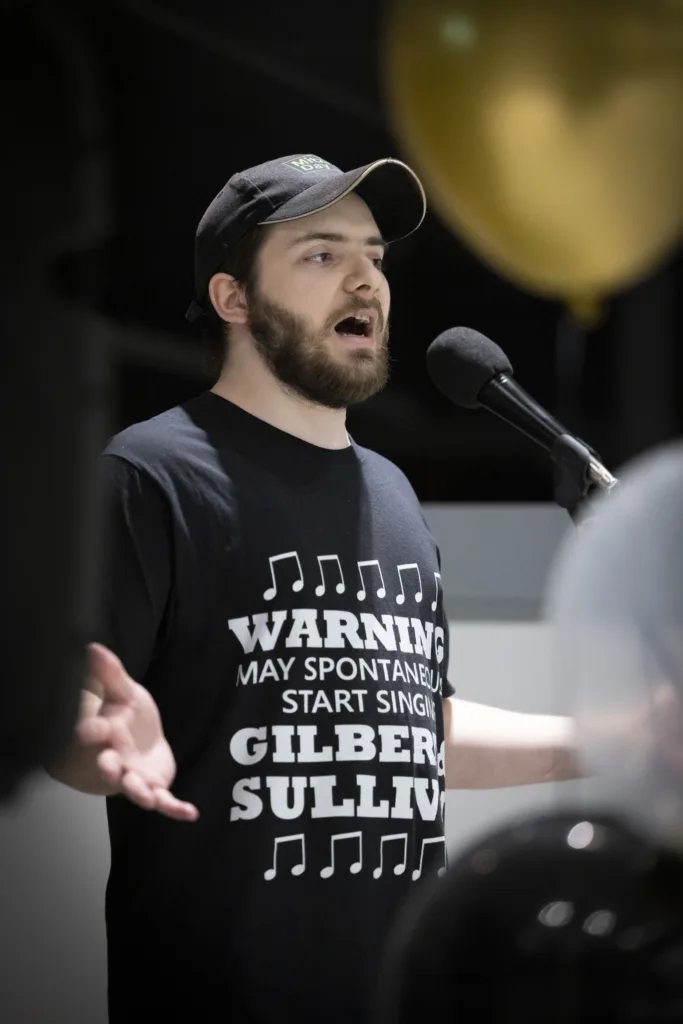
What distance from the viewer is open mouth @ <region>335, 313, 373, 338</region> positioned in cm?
150

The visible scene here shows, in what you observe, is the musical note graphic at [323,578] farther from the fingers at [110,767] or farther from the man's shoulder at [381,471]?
the fingers at [110,767]

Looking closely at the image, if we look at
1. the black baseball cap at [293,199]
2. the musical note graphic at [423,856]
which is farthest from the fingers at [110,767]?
the black baseball cap at [293,199]

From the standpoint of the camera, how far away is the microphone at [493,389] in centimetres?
121

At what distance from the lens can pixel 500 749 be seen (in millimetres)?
1547

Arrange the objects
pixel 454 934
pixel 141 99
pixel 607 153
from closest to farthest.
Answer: pixel 454 934 < pixel 607 153 < pixel 141 99

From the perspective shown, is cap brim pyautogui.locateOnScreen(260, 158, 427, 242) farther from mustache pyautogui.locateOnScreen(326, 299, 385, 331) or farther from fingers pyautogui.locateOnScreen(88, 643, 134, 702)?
fingers pyautogui.locateOnScreen(88, 643, 134, 702)

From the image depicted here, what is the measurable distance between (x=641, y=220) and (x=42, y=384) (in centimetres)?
61

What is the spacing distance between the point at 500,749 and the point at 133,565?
19.4 inches

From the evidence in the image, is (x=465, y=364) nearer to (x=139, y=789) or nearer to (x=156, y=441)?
(x=156, y=441)

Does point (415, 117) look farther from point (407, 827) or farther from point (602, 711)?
point (407, 827)

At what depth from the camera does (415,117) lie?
1.14 meters

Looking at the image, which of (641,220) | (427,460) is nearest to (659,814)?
(641,220)

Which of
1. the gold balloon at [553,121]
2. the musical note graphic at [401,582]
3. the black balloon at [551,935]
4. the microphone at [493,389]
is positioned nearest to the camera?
the black balloon at [551,935]

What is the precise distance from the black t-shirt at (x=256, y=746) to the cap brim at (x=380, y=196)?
281mm
